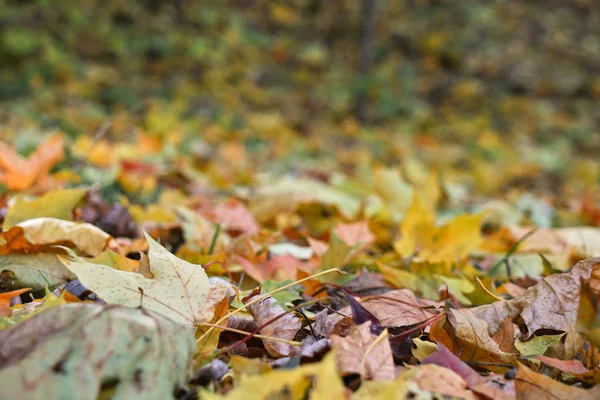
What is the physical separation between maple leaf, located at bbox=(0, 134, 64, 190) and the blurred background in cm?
117

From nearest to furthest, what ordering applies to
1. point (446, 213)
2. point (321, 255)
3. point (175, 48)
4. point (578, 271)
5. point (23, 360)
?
point (23, 360)
point (578, 271)
point (321, 255)
point (446, 213)
point (175, 48)

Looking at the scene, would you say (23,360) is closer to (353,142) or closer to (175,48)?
(353,142)

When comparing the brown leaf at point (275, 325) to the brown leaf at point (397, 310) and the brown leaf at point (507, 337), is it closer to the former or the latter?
the brown leaf at point (397, 310)

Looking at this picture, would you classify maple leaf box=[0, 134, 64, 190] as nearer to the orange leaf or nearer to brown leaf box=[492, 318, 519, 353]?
the orange leaf

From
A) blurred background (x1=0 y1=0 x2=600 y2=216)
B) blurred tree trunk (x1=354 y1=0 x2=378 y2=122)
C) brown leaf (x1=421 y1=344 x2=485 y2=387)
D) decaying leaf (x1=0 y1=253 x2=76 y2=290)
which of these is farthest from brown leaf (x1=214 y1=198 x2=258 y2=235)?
blurred tree trunk (x1=354 y1=0 x2=378 y2=122)

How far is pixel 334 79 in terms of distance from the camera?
486 centimetres

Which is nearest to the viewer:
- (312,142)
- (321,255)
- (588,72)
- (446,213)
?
(321,255)

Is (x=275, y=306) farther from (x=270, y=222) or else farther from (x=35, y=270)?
(x=270, y=222)

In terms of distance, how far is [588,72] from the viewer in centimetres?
579

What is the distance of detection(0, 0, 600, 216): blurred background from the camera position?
11.8 ft

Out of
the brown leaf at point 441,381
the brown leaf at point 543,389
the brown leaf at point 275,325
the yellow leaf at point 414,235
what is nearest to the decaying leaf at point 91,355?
the brown leaf at point 275,325

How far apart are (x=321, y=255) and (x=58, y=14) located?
4224mm

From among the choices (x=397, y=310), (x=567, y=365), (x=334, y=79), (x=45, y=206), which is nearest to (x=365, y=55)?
(x=334, y=79)

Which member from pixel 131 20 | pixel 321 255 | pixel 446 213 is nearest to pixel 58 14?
pixel 131 20
